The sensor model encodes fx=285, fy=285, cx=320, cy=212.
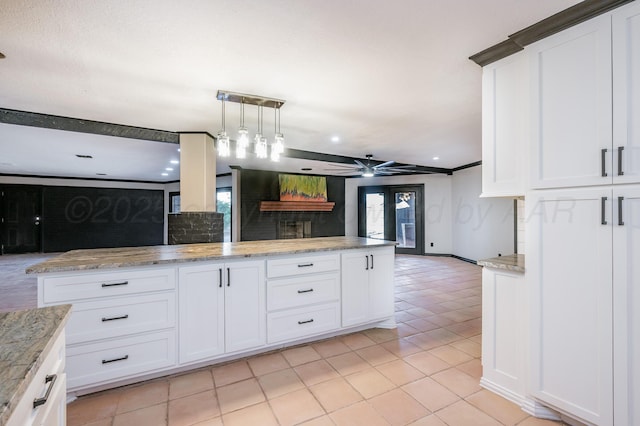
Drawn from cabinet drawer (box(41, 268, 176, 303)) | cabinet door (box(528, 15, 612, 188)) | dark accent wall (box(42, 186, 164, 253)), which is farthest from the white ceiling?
dark accent wall (box(42, 186, 164, 253))

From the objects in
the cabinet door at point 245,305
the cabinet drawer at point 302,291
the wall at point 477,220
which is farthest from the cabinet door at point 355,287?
the wall at point 477,220

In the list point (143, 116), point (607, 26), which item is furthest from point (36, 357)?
point (143, 116)

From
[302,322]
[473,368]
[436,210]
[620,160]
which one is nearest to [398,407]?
[473,368]

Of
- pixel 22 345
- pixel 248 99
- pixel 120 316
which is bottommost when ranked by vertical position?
pixel 120 316

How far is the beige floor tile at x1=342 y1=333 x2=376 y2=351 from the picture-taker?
255 cm

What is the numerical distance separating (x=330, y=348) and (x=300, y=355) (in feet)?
0.92

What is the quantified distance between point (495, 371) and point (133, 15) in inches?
122

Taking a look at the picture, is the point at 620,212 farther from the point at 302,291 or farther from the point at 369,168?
the point at 369,168

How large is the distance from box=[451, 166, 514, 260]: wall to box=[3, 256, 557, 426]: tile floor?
142 inches

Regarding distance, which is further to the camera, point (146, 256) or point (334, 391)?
point (146, 256)

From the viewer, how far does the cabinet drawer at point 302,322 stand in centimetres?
237

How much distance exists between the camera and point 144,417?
1.69 metres

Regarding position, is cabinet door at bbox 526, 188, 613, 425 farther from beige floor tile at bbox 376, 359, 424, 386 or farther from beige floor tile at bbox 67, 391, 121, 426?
beige floor tile at bbox 67, 391, 121, 426

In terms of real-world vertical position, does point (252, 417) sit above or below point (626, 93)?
below
